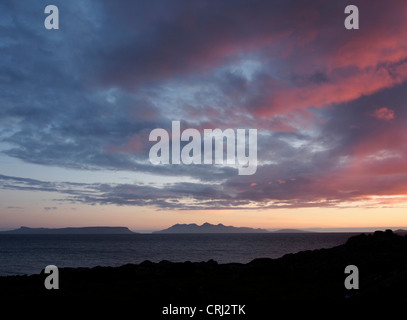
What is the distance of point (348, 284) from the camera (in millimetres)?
18188

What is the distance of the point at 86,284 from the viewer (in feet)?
65.1

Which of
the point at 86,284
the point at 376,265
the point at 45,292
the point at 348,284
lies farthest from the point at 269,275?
the point at 45,292
